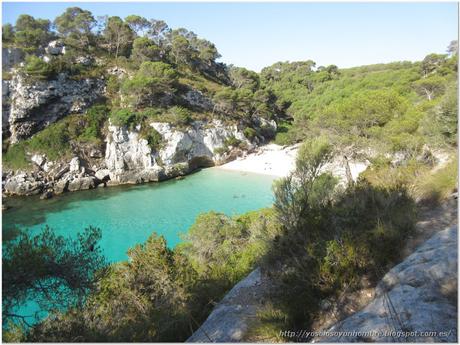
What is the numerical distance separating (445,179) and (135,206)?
67.9ft

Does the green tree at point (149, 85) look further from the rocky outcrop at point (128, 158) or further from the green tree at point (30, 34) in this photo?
the green tree at point (30, 34)

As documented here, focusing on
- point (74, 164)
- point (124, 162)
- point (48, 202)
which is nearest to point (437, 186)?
point (48, 202)

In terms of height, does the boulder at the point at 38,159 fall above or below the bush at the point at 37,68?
below

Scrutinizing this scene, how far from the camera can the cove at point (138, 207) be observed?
58.5ft

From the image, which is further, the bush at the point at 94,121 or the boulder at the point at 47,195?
the bush at the point at 94,121

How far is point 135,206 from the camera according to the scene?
75.7 feet

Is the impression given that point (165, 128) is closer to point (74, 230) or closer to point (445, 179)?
point (74, 230)

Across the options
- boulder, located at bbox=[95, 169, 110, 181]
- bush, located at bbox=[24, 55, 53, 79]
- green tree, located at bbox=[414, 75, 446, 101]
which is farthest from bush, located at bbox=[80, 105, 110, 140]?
green tree, located at bbox=[414, 75, 446, 101]

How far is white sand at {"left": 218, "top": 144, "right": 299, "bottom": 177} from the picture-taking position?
31781 millimetres

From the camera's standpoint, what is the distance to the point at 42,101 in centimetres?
3253

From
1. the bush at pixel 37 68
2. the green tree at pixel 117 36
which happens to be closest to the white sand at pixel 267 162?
the bush at pixel 37 68

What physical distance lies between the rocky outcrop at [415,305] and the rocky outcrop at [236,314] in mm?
1598

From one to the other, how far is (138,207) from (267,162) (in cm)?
1727

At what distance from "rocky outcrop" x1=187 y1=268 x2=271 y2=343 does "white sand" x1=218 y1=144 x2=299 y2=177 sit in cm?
2432
